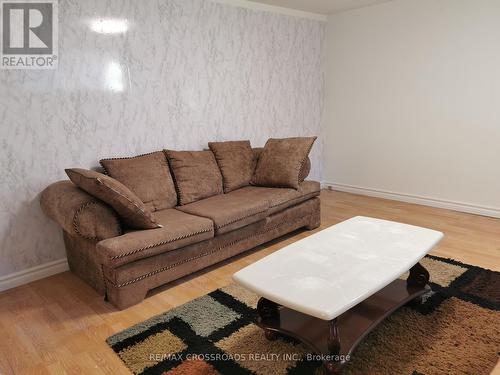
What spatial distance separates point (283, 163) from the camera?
3525mm

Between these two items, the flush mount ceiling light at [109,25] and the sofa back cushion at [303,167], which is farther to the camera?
the sofa back cushion at [303,167]

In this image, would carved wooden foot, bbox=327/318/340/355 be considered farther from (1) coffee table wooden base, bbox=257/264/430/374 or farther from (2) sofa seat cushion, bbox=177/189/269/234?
(2) sofa seat cushion, bbox=177/189/269/234

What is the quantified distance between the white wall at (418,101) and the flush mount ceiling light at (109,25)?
121 inches

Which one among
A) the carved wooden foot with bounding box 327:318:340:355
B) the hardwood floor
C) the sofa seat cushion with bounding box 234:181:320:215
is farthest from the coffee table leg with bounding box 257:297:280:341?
the sofa seat cushion with bounding box 234:181:320:215

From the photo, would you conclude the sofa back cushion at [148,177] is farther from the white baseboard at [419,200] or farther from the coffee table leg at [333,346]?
the white baseboard at [419,200]

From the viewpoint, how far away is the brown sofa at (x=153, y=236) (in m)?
2.24

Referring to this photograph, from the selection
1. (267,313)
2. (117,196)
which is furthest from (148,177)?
(267,313)

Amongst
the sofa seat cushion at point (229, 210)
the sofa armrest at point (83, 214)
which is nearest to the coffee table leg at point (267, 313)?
the sofa seat cushion at point (229, 210)

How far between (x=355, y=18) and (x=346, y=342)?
4.34m

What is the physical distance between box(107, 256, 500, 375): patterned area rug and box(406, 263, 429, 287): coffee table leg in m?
0.13

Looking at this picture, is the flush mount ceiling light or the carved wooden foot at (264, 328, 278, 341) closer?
the carved wooden foot at (264, 328, 278, 341)

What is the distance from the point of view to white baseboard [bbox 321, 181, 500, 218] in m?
3.92

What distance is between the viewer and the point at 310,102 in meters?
5.05

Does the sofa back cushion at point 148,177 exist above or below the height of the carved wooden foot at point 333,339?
above
